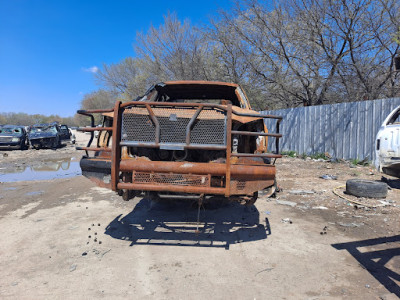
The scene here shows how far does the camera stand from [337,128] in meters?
10.4

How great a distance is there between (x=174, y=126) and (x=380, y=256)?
2768 millimetres

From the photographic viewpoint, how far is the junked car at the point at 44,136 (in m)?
17.8

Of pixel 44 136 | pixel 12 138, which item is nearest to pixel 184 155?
pixel 44 136

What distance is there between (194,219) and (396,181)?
5.49 meters

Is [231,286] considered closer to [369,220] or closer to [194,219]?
[194,219]

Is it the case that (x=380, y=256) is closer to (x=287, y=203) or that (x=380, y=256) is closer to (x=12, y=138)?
(x=287, y=203)

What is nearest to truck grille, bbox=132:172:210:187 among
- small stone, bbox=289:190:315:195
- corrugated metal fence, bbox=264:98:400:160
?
small stone, bbox=289:190:315:195

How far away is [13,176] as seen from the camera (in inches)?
354


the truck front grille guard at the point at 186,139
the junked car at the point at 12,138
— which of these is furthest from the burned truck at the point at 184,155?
the junked car at the point at 12,138

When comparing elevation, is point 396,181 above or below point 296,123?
below

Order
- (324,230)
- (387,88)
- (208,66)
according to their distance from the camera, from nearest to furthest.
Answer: (324,230) → (387,88) → (208,66)

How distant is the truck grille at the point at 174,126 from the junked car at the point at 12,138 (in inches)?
702

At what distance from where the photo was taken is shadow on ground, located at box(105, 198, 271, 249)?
361 centimetres

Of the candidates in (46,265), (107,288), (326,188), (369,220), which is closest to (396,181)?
(326,188)
